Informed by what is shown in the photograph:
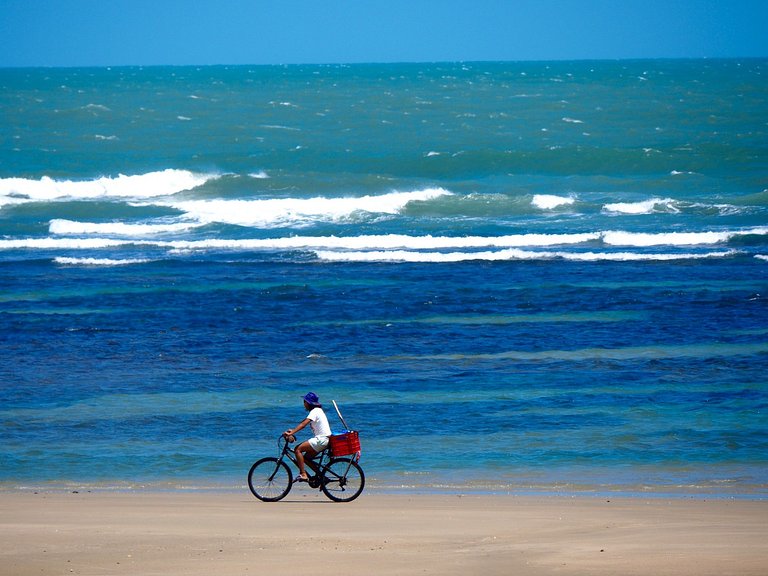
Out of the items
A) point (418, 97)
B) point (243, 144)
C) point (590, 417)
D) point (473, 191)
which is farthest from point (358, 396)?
point (418, 97)

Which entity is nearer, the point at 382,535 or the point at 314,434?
the point at 382,535

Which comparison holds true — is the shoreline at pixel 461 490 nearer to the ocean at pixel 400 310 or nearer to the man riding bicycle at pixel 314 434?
the ocean at pixel 400 310

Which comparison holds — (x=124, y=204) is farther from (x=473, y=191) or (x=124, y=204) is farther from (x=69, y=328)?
(x=69, y=328)

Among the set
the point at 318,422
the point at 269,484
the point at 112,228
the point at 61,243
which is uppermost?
the point at 112,228

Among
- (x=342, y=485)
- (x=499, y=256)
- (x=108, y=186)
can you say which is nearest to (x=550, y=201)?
(x=499, y=256)

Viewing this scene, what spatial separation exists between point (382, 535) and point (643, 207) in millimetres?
26402

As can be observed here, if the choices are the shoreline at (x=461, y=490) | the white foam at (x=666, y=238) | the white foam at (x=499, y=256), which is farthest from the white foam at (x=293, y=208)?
the shoreline at (x=461, y=490)

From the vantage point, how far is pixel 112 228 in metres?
32.6

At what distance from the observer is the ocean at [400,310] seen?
515 inches

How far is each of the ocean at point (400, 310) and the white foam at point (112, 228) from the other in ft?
0.44

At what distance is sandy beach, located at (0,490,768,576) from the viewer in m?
8.41

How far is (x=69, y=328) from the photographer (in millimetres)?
19359

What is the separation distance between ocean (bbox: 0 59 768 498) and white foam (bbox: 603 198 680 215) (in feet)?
0.43

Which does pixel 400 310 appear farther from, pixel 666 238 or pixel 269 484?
pixel 666 238
